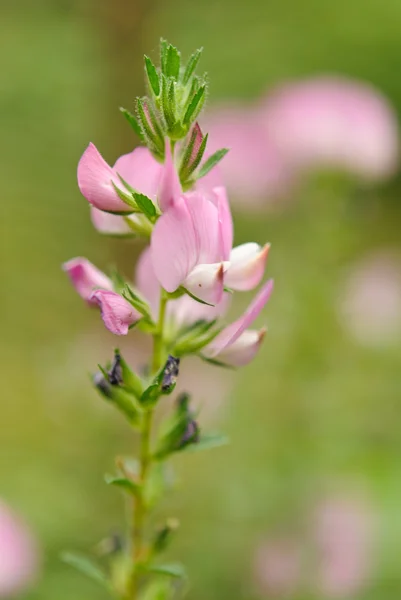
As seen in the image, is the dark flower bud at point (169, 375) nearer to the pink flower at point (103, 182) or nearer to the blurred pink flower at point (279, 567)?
the pink flower at point (103, 182)

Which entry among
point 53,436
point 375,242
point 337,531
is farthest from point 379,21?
point 337,531

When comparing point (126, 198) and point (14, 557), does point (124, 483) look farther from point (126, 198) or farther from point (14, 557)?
point (14, 557)

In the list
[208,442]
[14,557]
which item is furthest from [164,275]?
[14,557]

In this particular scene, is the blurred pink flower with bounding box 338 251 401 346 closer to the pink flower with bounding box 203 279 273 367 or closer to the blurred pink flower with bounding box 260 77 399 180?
the blurred pink flower with bounding box 260 77 399 180

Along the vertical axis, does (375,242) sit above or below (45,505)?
above

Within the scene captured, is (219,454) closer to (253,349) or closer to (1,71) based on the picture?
(253,349)

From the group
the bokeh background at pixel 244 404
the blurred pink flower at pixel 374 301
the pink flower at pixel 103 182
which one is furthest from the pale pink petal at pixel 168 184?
the blurred pink flower at pixel 374 301
